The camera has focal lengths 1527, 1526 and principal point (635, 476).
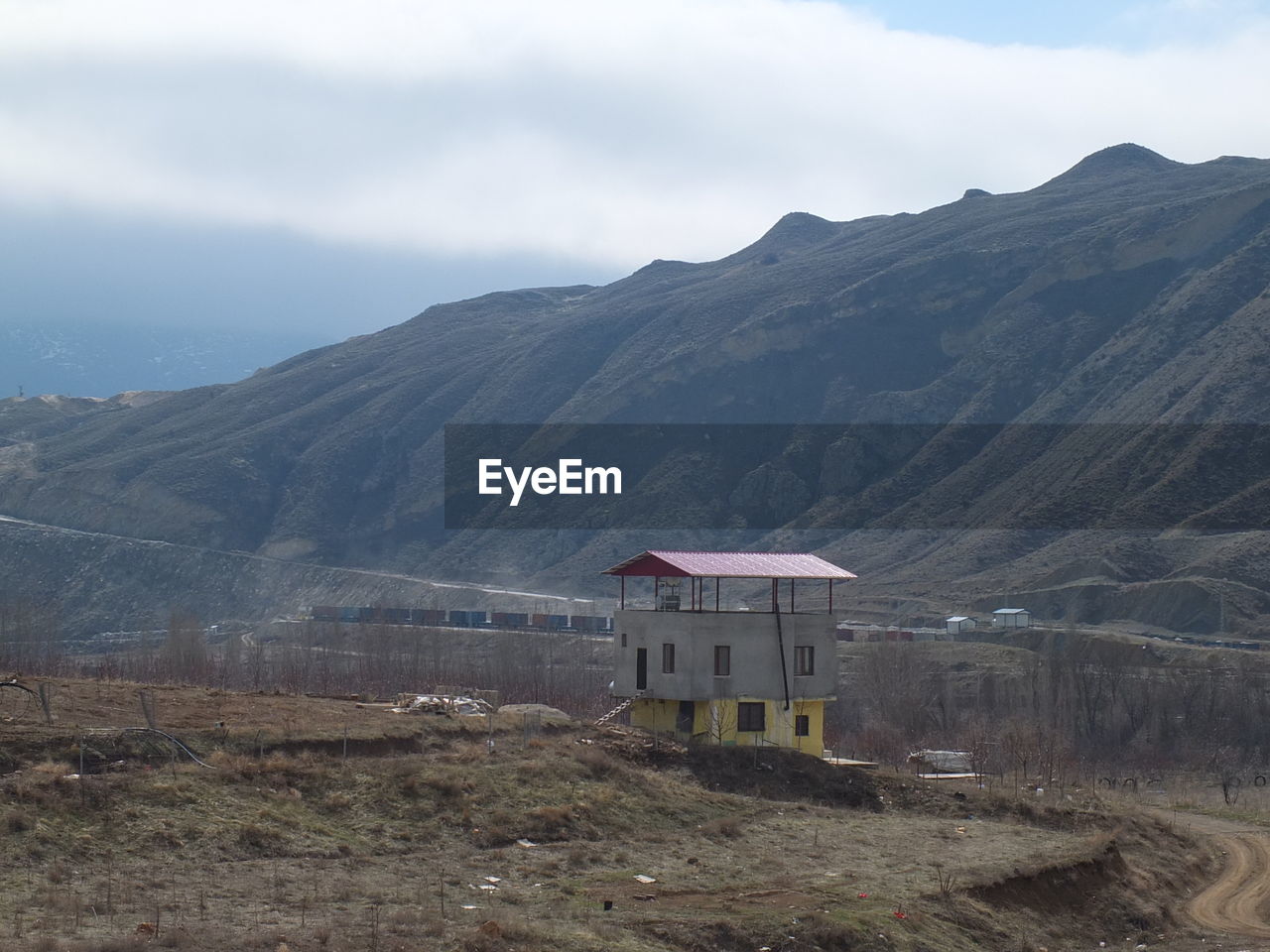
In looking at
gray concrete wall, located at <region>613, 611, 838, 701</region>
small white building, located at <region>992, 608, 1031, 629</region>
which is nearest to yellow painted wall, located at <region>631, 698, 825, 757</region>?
gray concrete wall, located at <region>613, 611, 838, 701</region>

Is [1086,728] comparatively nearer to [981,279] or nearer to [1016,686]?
[1016,686]

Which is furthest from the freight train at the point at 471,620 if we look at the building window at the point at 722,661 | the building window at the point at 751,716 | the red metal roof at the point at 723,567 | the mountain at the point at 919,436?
the building window at the point at 722,661

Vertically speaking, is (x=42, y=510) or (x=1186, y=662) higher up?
(x=42, y=510)

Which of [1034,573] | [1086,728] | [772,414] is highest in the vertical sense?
[772,414]

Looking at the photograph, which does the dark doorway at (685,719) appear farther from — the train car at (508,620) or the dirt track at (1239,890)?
the train car at (508,620)

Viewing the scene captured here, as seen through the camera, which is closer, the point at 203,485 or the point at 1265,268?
the point at 1265,268

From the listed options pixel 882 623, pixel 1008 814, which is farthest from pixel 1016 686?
pixel 1008 814
